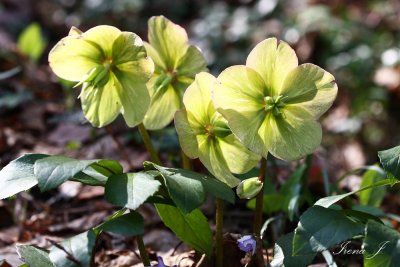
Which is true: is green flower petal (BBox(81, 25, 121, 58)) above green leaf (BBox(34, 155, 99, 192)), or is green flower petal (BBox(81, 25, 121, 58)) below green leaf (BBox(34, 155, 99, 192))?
above

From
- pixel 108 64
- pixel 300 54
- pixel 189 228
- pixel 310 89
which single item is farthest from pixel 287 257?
pixel 300 54

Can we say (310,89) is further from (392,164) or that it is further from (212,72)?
(212,72)

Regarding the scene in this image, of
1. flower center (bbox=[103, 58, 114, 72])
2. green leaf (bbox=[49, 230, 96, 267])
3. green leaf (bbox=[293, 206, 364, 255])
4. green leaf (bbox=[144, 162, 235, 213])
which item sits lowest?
green leaf (bbox=[49, 230, 96, 267])

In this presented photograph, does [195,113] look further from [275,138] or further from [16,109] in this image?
[16,109]

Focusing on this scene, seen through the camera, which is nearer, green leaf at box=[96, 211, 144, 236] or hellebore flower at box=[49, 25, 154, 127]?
green leaf at box=[96, 211, 144, 236]

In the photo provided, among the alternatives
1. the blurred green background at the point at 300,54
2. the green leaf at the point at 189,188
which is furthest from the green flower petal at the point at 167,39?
the blurred green background at the point at 300,54

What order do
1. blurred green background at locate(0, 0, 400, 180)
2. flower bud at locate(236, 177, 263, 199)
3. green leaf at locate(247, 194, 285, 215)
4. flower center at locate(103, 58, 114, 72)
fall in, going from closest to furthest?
1. flower bud at locate(236, 177, 263, 199)
2. flower center at locate(103, 58, 114, 72)
3. green leaf at locate(247, 194, 285, 215)
4. blurred green background at locate(0, 0, 400, 180)

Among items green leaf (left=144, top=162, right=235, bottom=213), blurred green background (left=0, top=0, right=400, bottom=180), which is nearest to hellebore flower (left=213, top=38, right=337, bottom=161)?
green leaf (left=144, top=162, right=235, bottom=213)

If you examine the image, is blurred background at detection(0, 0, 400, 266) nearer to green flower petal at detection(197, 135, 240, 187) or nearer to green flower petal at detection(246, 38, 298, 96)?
green flower petal at detection(197, 135, 240, 187)

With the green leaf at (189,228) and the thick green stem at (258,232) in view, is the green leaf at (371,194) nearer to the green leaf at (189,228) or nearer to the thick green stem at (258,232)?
the thick green stem at (258,232)
